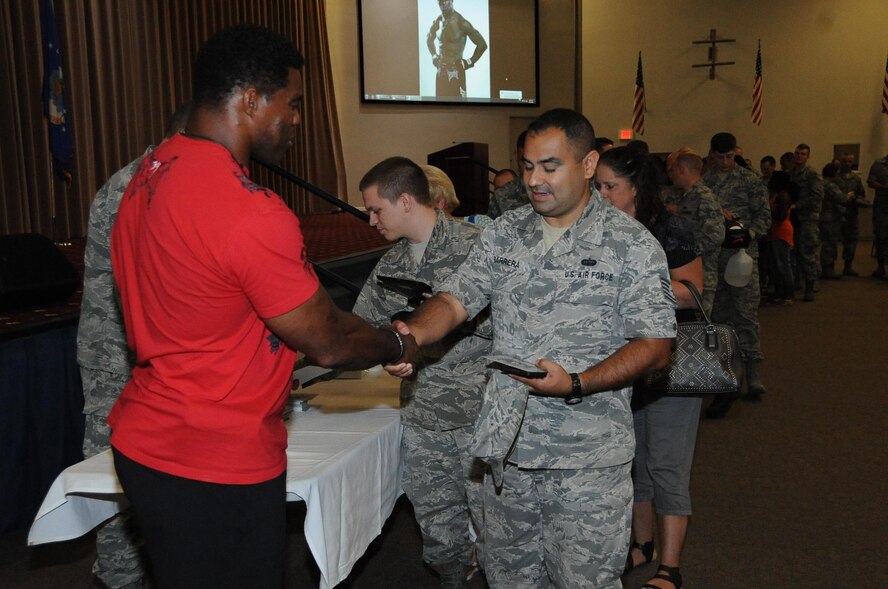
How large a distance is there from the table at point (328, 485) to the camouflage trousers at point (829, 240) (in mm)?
11143

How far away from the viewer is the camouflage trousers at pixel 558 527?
2162 millimetres

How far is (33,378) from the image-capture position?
362 centimetres

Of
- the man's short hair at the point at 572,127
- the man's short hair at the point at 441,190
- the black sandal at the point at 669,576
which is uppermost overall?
the man's short hair at the point at 572,127

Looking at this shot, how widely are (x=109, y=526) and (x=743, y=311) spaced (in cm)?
439

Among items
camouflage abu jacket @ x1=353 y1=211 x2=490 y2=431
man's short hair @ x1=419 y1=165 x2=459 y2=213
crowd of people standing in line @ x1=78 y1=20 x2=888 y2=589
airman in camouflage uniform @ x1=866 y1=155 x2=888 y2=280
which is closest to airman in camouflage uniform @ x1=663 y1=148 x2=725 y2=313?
man's short hair @ x1=419 y1=165 x2=459 y2=213

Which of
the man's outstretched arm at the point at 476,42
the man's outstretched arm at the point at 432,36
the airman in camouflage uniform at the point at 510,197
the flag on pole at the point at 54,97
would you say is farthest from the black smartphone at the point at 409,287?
the man's outstretched arm at the point at 476,42

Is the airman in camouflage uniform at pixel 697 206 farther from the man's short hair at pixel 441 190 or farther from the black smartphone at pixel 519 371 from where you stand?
the black smartphone at pixel 519 371

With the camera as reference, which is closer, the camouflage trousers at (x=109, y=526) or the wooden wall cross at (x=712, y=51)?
the camouflage trousers at (x=109, y=526)

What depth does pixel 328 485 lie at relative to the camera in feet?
7.40

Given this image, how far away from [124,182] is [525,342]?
1.30 meters

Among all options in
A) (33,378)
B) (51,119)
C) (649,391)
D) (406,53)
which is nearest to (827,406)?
(649,391)

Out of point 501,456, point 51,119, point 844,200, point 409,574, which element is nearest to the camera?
point 501,456

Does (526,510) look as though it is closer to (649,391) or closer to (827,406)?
(649,391)

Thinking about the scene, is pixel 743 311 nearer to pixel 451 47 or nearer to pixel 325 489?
pixel 325 489
